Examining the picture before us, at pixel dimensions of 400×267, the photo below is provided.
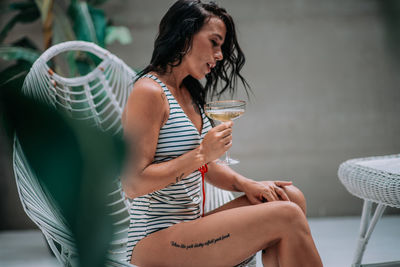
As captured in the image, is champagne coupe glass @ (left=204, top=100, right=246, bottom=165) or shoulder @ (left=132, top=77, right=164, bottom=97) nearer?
shoulder @ (left=132, top=77, right=164, bottom=97)

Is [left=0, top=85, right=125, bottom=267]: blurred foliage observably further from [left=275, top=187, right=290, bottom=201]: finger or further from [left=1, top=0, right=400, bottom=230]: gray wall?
[left=1, top=0, right=400, bottom=230]: gray wall

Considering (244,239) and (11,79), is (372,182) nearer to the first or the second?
(244,239)

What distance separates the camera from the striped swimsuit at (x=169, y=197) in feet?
3.72

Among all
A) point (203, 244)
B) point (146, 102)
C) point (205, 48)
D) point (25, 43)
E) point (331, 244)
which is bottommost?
point (331, 244)

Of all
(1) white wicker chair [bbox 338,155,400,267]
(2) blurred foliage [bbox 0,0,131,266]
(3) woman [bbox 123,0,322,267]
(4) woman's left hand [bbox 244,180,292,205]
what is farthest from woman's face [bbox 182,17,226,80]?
(2) blurred foliage [bbox 0,0,131,266]

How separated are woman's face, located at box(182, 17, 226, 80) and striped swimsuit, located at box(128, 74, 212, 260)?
4.8 inches

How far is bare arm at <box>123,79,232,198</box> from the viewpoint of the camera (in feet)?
3.43

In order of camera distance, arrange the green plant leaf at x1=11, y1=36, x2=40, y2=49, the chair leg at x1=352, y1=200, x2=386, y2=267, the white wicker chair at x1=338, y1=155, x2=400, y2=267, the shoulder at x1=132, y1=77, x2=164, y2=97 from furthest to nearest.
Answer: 1. the green plant leaf at x1=11, y1=36, x2=40, y2=49
2. the chair leg at x1=352, y1=200, x2=386, y2=267
3. the white wicker chair at x1=338, y1=155, x2=400, y2=267
4. the shoulder at x1=132, y1=77, x2=164, y2=97

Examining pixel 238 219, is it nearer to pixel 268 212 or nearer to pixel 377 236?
pixel 268 212

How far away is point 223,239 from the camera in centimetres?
102

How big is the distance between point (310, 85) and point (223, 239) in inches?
81.3

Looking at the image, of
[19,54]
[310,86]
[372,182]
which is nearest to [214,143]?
[372,182]

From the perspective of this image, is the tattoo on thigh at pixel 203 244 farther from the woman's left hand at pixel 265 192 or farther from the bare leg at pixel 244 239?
the woman's left hand at pixel 265 192

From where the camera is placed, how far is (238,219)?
1.03m
